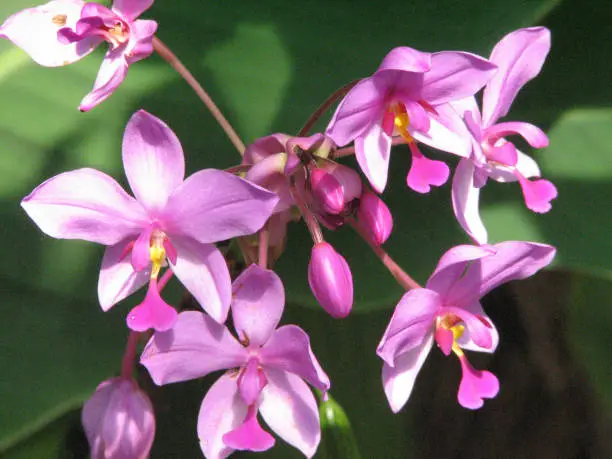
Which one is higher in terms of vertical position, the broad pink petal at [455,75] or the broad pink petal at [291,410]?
the broad pink petal at [455,75]

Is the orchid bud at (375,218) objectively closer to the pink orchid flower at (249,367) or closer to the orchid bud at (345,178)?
the orchid bud at (345,178)

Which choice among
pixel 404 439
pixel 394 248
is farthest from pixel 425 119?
pixel 404 439

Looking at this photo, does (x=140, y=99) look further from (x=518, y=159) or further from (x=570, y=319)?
(x=570, y=319)


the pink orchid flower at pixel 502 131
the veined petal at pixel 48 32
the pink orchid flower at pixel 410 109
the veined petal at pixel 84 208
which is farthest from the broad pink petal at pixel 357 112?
the veined petal at pixel 48 32

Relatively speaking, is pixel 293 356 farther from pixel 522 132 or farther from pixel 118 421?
pixel 522 132

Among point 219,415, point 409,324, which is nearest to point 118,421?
point 219,415

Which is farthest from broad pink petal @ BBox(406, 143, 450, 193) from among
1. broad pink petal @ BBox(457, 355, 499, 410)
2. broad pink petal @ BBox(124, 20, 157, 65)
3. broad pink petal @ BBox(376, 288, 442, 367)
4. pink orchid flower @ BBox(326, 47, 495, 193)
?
broad pink petal @ BBox(124, 20, 157, 65)
